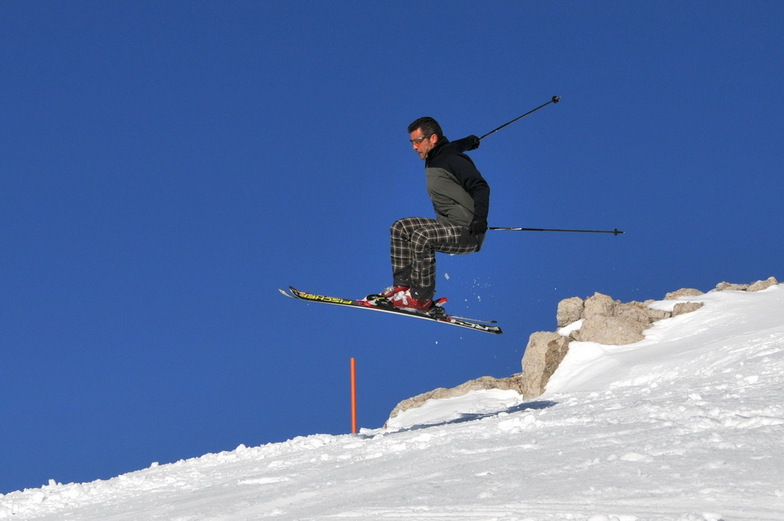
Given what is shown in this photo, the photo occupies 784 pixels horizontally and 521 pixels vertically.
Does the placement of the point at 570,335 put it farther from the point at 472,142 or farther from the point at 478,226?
the point at 478,226

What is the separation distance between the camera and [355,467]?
23.1 feet

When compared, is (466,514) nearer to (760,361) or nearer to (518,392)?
(760,361)

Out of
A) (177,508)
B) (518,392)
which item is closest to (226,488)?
(177,508)

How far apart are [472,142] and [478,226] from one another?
1.20 metres

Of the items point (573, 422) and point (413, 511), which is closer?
point (413, 511)

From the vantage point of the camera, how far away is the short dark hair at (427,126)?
29.2 ft

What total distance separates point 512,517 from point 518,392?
14.0m

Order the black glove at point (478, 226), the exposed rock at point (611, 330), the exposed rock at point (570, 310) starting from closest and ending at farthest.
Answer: the black glove at point (478, 226) < the exposed rock at point (611, 330) < the exposed rock at point (570, 310)

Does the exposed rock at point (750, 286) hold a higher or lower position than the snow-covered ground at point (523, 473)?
higher

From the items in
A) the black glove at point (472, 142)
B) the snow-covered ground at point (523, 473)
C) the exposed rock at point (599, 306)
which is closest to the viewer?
the snow-covered ground at point (523, 473)

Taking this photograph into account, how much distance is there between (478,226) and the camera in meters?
8.56

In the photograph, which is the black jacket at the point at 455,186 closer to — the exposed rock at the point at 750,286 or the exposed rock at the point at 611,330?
the exposed rock at the point at 611,330

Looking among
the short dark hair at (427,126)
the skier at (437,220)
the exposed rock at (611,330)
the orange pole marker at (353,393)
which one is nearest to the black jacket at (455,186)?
the skier at (437,220)

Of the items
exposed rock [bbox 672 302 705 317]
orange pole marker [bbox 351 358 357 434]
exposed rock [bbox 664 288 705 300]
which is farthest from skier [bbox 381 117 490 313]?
exposed rock [bbox 664 288 705 300]
